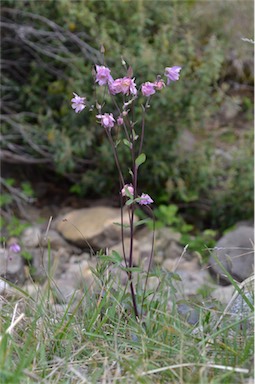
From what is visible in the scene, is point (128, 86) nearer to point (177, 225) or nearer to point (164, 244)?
point (164, 244)

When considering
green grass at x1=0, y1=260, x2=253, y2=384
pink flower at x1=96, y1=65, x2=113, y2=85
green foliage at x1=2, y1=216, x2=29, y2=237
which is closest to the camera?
green grass at x1=0, y1=260, x2=253, y2=384

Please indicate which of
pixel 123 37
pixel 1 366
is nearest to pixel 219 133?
pixel 123 37

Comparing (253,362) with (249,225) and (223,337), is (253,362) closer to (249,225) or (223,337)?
(223,337)

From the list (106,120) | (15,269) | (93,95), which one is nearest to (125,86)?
(106,120)

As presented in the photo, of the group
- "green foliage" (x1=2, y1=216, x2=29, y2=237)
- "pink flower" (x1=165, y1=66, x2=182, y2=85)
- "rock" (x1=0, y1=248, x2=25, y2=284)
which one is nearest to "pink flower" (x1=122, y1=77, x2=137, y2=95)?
"pink flower" (x1=165, y1=66, x2=182, y2=85)

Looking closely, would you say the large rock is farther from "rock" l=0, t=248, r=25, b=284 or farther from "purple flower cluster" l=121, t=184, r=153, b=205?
"purple flower cluster" l=121, t=184, r=153, b=205

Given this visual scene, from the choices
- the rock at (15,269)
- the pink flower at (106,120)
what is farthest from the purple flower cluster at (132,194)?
the rock at (15,269)

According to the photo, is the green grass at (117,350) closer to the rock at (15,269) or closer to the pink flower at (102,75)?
the pink flower at (102,75)
